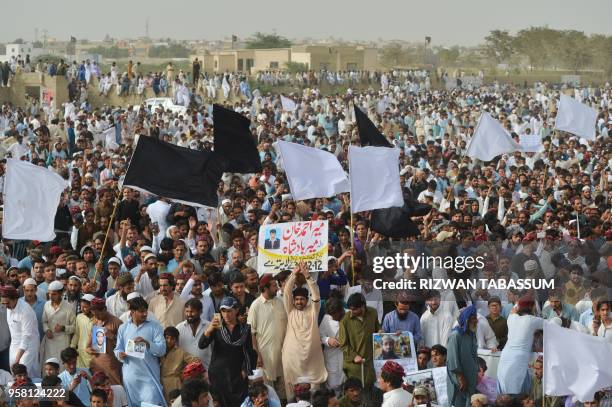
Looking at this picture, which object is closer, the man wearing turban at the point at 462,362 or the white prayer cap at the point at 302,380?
the man wearing turban at the point at 462,362

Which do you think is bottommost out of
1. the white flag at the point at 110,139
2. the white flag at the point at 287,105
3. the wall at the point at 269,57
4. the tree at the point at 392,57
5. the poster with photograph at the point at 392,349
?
the tree at the point at 392,57

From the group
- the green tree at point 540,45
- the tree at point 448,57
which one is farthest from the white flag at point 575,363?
the tree at point 448,57

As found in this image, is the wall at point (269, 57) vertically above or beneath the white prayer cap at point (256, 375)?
beneath

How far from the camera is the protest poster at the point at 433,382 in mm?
8375

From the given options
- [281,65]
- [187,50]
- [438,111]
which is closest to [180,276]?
[438,111]

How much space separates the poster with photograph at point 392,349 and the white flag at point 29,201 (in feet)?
11.3

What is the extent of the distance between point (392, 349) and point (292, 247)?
4.35ft

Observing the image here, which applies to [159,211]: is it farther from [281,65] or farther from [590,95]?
[281,65]

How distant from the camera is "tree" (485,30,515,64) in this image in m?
84.9

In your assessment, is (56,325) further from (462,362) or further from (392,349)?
(462,362)

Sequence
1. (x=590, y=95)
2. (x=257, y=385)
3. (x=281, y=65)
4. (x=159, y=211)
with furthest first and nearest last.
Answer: (x=281, y=65), (x=590, y=95), (x=159, y=211), (x=257, y=385)

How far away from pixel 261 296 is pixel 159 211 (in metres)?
4.20

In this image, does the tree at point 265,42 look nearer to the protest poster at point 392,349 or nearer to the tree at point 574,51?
the tree at point 574,51

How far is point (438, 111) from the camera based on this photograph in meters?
32.6
